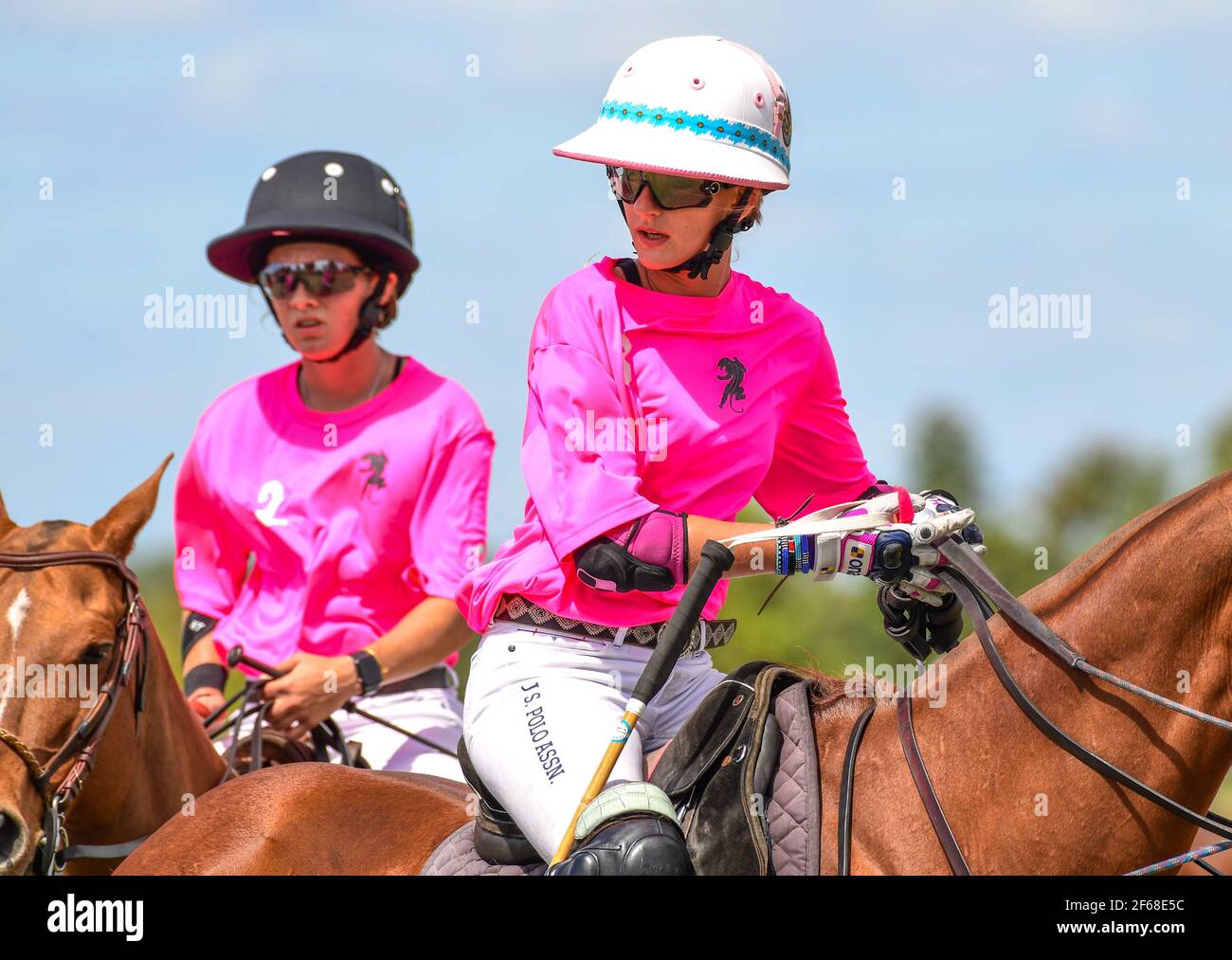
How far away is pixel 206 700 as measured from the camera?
6613 mm

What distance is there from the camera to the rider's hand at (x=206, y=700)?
21.5 ft

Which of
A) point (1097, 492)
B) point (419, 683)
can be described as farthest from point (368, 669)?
point (1097, 492)

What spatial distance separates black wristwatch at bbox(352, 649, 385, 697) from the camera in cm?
620

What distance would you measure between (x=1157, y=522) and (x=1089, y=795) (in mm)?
621

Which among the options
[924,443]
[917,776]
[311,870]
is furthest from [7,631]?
[924,443]

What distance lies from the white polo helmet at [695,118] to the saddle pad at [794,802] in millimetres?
1360

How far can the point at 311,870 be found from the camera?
4336 millimetres

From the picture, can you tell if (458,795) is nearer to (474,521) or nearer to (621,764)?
(621,764)

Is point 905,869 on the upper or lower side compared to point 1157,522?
lower

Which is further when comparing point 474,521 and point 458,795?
point 474,521

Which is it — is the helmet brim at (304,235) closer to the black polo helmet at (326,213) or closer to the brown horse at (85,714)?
the black polo helmet at (326,213)

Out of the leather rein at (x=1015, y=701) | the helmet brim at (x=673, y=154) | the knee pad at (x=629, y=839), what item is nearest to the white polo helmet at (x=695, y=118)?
the helmet brim at (x=673, y=154)
